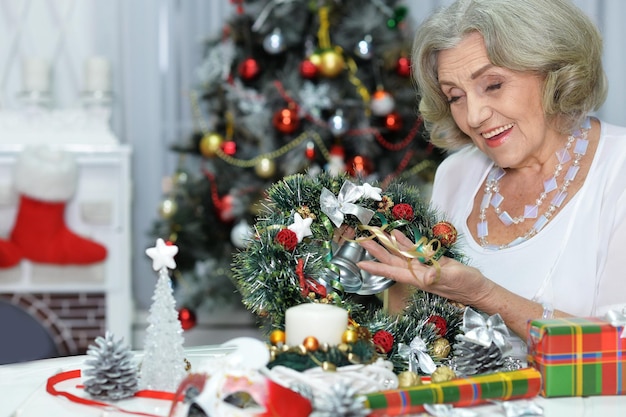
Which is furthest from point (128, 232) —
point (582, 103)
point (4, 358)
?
point (582, 103)

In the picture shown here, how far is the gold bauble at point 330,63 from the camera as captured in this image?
3156 mm

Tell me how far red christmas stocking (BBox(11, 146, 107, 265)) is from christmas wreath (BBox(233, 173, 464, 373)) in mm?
2154

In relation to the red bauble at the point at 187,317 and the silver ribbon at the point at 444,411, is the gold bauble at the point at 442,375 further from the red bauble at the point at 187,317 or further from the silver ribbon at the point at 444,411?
the red bauble at the point at 187,317

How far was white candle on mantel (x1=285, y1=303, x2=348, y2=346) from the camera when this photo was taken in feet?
3.51

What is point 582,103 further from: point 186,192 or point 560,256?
point 186,192

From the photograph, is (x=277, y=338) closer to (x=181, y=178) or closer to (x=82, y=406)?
(x=82, y=406)

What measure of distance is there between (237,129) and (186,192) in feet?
1.08

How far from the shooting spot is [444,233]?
1.34 m

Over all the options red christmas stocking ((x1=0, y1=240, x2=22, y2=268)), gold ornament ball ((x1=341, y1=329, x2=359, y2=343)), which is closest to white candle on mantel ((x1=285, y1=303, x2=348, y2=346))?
gold ornament ball ((x1=341, y1=329, x2=359, y2=343))

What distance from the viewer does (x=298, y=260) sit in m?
1.24

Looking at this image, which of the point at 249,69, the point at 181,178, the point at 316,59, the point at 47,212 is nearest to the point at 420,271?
the point at 316,59

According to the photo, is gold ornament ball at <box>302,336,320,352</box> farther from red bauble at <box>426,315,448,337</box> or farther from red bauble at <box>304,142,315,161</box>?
red bauble at <box>304,142,315,161</box>

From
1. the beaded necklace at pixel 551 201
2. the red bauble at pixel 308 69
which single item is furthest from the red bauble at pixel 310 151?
the beaded necklace at pixel 551 201

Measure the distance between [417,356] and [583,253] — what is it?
0.54 metres
